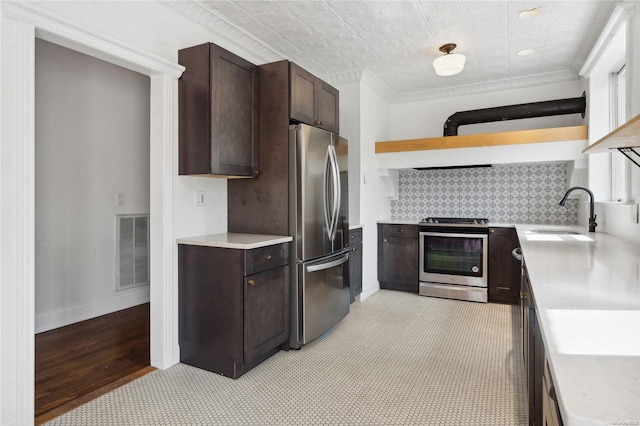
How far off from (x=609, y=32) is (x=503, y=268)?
7.59 feet

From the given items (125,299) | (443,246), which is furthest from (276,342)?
(443,246)

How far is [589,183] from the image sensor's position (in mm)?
3604

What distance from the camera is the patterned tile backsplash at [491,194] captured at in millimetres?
4293

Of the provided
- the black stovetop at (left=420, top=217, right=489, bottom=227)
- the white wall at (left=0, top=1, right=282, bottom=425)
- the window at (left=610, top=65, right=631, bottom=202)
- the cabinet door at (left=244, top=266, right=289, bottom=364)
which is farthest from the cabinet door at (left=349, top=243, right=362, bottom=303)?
the window at (left=610, top=65, right=631, bottom=202)

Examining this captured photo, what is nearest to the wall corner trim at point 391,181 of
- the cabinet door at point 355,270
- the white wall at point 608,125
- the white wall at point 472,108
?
the white wall at point 472,108

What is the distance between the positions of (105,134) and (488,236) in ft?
13.5

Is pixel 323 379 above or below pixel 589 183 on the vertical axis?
below

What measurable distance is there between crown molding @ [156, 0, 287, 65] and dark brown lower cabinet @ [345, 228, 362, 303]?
1911 millimetres

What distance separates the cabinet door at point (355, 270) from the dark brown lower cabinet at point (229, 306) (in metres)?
1.37

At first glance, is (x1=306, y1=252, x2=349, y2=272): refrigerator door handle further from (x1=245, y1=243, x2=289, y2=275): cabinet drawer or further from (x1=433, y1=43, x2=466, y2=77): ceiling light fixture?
(x1=433, y1=43, x2=466, y2=77): ceiling light fixture

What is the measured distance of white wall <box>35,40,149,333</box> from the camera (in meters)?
3.24

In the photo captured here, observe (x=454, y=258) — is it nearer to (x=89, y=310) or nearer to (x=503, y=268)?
(x=503, y=268)
